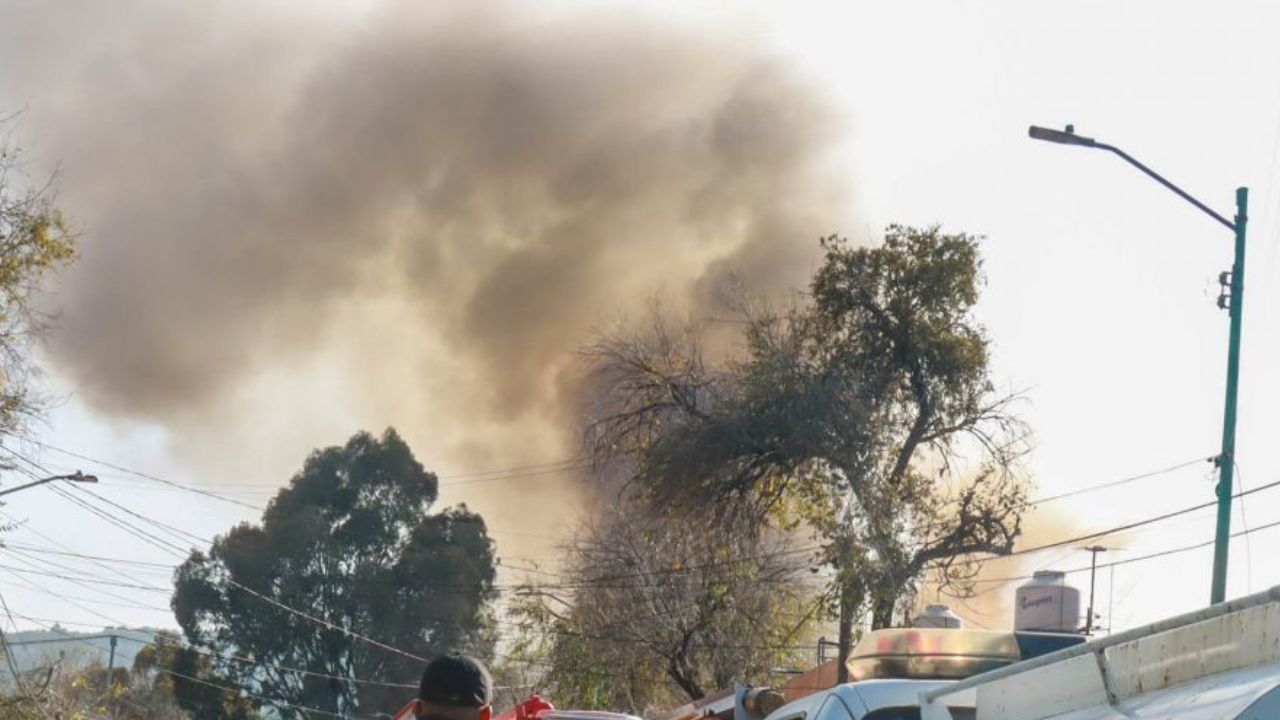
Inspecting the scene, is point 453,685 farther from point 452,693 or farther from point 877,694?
point 877,694

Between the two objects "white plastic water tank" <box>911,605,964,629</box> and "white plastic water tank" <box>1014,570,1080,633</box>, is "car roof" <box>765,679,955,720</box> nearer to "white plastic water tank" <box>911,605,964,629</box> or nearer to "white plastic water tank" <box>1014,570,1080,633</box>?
"white plastic water tank" <box>1014,570,1080,633</box>

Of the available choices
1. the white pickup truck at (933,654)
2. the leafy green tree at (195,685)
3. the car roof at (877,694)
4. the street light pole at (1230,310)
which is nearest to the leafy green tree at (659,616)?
the leafy green tree at (195,685)

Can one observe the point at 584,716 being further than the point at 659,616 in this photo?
No

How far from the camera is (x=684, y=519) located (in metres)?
31.0

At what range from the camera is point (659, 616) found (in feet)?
132

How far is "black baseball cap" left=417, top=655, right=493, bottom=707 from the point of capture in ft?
14.8

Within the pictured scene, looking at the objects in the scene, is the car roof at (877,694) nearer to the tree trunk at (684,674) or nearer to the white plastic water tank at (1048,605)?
the white plastic water tank at (1048,605)

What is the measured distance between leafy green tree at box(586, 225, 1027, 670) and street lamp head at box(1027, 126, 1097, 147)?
41.0 ft

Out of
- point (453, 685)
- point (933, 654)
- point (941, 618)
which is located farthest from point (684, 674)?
point (453, 685)

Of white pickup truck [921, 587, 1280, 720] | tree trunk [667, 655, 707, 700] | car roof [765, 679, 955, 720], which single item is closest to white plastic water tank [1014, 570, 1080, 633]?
car roof [765, 679, 955, 720]

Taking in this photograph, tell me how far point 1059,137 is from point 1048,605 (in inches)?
276

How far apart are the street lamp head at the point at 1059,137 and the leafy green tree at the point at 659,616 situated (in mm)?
19155

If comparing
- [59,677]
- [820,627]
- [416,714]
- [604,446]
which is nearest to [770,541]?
[820,627]

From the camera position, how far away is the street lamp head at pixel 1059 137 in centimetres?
1623
